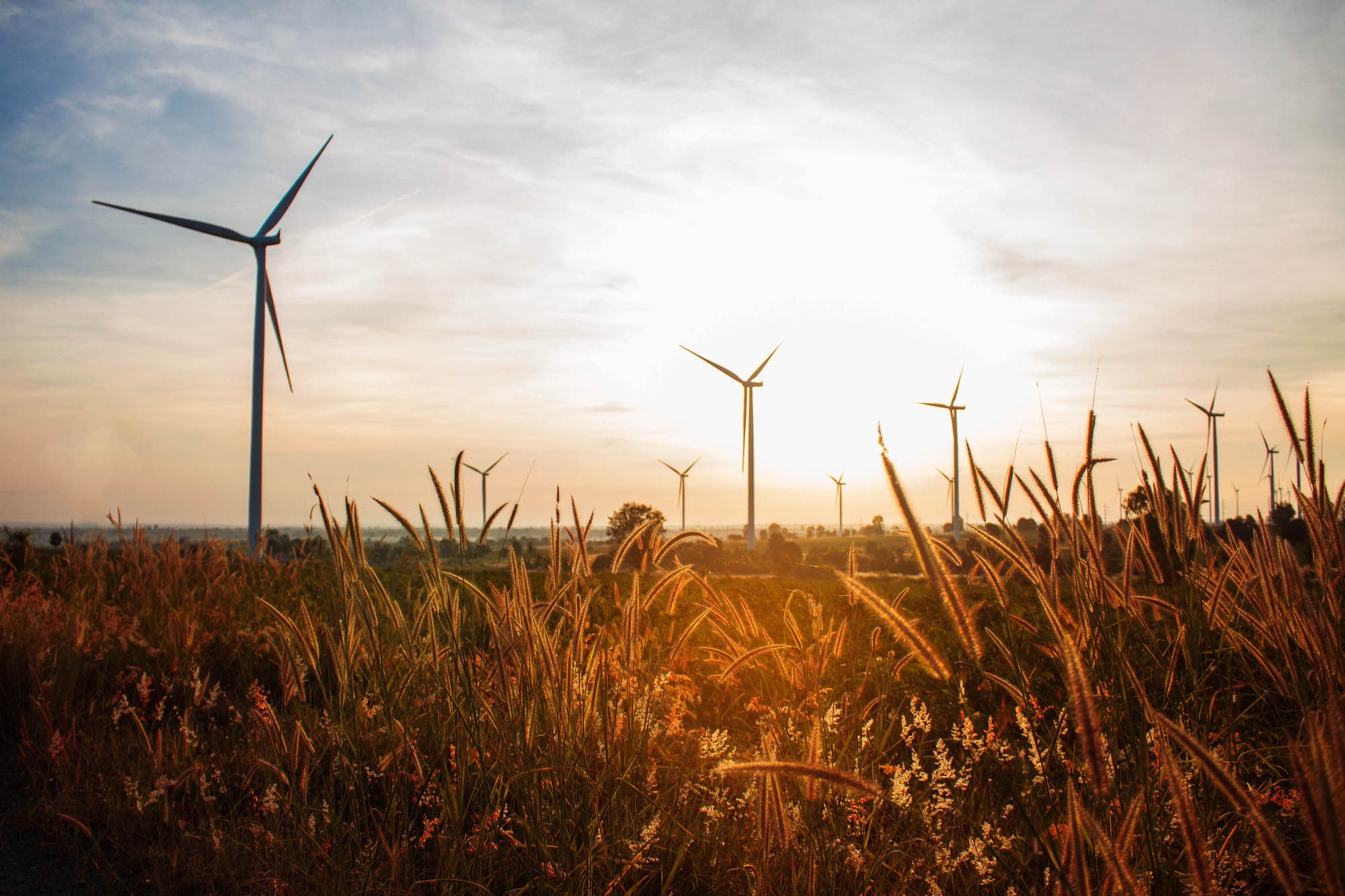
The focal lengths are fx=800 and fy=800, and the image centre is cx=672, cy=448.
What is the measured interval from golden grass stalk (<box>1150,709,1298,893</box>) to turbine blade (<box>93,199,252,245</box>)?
2436 cm

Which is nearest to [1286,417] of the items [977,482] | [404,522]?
[977,482]

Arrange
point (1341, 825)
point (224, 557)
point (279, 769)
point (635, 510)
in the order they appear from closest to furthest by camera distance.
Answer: point (1341, 825), point (279, 769), point (224, 557), point (635, 510)

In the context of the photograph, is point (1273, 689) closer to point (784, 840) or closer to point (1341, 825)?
point (784, 840)

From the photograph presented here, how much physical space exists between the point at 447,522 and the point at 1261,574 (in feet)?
11.8

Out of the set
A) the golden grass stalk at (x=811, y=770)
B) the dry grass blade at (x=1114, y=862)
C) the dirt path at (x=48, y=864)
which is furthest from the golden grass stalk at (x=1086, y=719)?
the dirt path at (x=48, y=864)

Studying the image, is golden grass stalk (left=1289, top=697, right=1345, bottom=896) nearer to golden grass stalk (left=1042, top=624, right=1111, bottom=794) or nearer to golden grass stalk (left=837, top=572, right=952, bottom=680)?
golden grass stalk (left=1042, top=624, right=1111, bottom=794)

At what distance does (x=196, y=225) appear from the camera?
2122 centimetres

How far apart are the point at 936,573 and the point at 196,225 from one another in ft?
79.9

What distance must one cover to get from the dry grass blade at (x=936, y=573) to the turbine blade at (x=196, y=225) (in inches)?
935

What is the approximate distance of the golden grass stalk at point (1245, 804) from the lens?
142cm

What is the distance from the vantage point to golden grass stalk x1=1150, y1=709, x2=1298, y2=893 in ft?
4.66

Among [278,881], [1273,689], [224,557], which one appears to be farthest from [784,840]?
[224,557]

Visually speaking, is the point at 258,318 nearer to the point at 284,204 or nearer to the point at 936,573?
the point at 284,204

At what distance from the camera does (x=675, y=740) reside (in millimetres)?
4816
